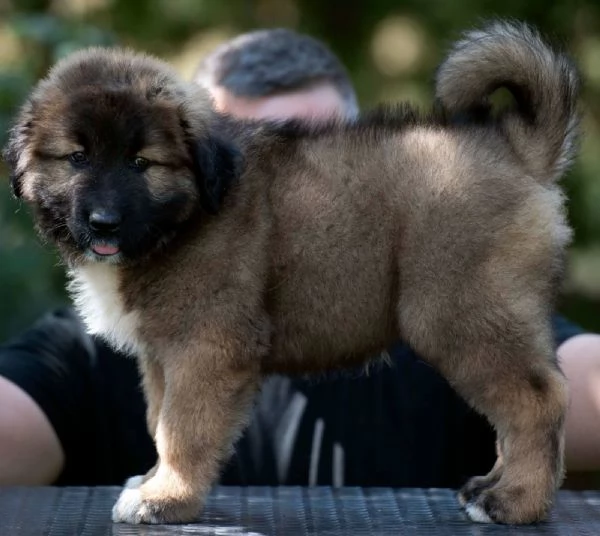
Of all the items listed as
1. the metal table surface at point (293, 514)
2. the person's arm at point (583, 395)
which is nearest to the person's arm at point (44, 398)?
the metal table surface at point (293, 514)

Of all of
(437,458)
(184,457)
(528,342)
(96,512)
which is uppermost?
(528,342)

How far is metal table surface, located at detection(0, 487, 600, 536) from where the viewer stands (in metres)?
3.25

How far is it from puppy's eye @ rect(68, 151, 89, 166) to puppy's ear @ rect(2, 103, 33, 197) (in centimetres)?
18

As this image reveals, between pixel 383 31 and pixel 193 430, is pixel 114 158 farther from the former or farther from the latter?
pixel 383 31

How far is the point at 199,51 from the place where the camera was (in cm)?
680

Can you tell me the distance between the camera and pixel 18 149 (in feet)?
11.1

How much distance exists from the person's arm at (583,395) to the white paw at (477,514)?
120 cm

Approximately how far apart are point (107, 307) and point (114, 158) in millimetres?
485

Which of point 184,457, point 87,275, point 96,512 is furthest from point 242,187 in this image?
point 96,512

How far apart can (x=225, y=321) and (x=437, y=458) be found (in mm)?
2012

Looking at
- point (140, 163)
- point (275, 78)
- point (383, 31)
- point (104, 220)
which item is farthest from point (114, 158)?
point (383, 31)

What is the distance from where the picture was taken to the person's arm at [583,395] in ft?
14.8

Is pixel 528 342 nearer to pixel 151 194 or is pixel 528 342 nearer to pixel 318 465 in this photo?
pixel 151 194

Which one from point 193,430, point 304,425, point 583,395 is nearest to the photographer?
point 193,430
